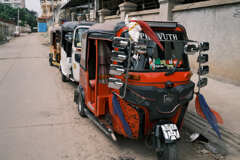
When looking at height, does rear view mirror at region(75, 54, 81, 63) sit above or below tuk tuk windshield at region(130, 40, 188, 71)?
below

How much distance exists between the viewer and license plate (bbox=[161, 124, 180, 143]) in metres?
3.65

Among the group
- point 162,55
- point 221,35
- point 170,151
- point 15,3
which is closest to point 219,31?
point 221,35

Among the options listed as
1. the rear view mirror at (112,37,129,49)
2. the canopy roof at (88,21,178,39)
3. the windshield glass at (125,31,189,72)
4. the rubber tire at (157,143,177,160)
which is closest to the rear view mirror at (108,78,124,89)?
the windshield glass at (125,31,189,72)

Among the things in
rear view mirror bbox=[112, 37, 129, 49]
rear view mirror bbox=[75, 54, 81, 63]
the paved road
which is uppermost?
rear view mirror bbox=[112, 37, 129, 49]

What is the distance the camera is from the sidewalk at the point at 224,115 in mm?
4695

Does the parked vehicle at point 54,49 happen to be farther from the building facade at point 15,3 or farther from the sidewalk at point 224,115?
the building facade at point 15,3

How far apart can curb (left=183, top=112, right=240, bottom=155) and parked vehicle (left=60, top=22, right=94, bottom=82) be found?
170 inches

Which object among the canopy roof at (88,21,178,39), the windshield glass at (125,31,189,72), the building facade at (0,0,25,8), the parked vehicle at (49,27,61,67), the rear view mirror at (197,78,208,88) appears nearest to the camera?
the windshield glass at (125,31,189,72)

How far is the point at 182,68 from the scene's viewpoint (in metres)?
4.28

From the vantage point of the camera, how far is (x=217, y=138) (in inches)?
190

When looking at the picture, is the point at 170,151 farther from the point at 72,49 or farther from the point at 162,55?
the point at 72,49

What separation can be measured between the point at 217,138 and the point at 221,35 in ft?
16.8

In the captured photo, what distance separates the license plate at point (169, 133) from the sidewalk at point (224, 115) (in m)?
1.47

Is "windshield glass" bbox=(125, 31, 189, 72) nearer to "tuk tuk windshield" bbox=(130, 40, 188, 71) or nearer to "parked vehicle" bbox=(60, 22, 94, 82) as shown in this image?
"tuk tuk windshield" bbox=(130, 40, 188, 71)
